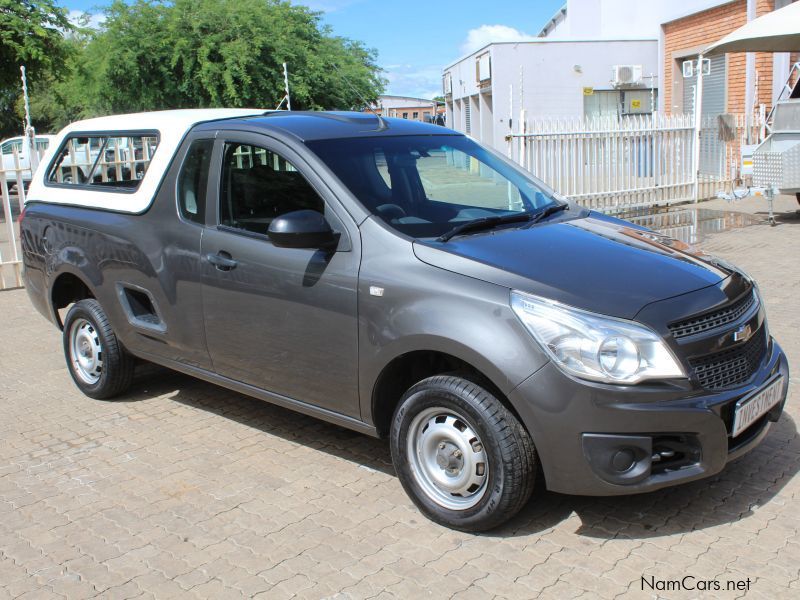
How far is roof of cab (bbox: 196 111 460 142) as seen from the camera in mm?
4547

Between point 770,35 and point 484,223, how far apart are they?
36.3 feet

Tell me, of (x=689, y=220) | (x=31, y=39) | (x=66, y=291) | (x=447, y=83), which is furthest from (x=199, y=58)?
(x=66, y=291)

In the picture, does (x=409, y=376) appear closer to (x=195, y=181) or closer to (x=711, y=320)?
(x=711, y=320)

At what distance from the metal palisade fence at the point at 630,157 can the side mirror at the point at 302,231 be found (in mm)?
9385

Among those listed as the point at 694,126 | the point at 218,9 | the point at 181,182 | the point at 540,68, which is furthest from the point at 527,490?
the point at 218,9

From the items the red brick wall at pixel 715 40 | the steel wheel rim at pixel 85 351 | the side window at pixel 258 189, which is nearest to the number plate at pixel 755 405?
the side window at pixel 258 189

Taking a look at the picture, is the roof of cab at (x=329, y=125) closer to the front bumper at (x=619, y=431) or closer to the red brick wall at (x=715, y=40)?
the front bumper at (x=619, y=431)

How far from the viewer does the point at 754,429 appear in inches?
147

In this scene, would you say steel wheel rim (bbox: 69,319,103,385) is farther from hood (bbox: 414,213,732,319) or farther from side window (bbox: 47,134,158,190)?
hood (bbox: 414,213,732,319)

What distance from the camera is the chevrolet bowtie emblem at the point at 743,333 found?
3.63 meters

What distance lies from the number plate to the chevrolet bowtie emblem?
245mm

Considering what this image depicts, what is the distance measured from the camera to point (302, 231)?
393 centimetres

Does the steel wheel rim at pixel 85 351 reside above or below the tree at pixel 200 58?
below

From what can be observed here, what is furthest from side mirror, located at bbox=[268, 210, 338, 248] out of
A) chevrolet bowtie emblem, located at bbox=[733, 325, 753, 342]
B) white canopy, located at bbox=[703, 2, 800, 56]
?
white canopy, located at bbox=[703, 2, 800, 56]
